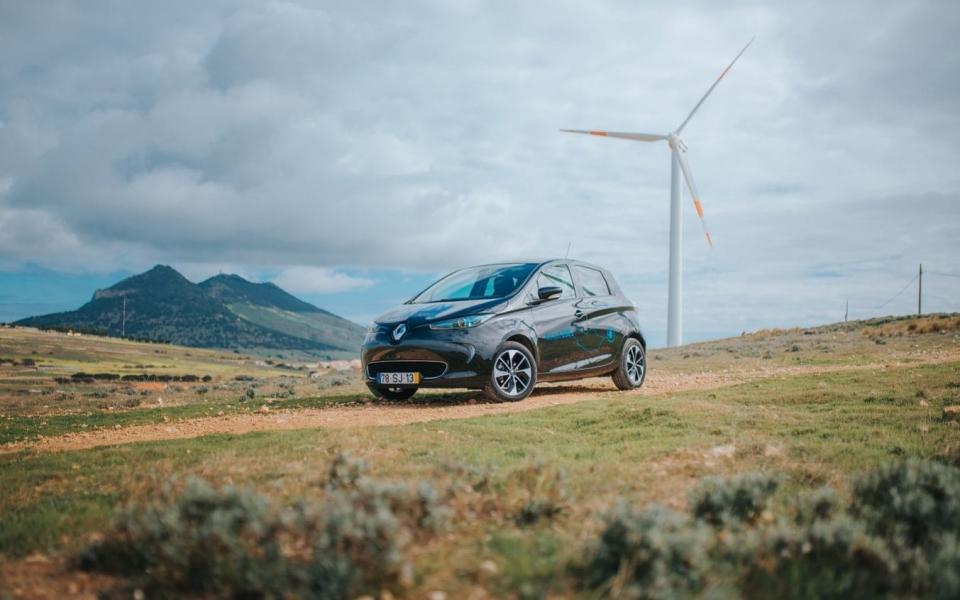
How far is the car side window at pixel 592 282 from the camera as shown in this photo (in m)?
13.7

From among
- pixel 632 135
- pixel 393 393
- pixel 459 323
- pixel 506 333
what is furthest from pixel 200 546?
pixel 632 135

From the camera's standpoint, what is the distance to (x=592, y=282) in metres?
14.0

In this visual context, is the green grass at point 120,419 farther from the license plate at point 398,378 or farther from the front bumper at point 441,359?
the front bumper at point 441,359

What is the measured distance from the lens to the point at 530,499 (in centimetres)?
460

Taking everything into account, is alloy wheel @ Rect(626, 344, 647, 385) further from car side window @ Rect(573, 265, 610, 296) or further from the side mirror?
the side mirror

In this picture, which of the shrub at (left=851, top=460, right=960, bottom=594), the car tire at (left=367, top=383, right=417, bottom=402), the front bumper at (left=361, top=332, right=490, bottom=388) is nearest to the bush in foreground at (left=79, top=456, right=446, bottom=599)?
the shrub at (left=851, top=460, right=960, bottom=594)

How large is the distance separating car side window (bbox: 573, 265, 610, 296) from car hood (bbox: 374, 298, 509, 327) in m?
2.33

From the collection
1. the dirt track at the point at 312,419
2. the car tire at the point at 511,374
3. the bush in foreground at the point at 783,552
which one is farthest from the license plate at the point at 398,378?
the bush in foreground at the point at 783,552

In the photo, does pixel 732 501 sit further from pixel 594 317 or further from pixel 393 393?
pixel 393 393

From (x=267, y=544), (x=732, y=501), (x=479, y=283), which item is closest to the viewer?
(x=267, y=544)

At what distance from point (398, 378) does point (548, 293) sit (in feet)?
9.20

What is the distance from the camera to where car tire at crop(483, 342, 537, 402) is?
1158 centimetres

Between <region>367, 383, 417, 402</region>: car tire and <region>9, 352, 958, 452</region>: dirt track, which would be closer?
<region>9, 352, 958, 452</region>: dirt track

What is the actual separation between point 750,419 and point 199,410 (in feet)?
29.2
